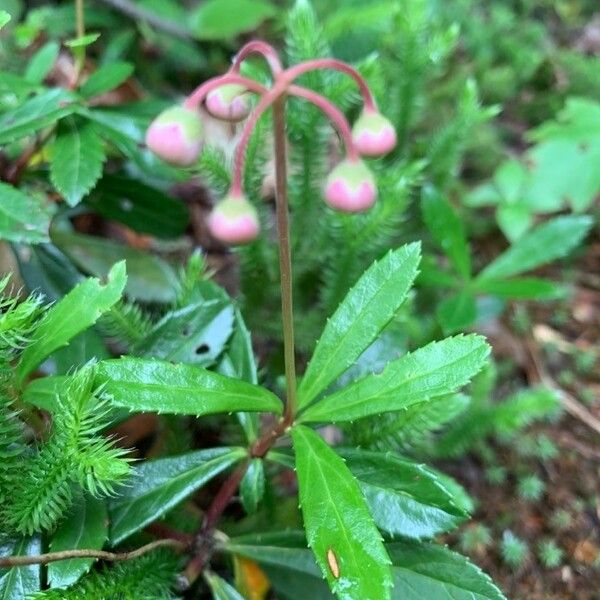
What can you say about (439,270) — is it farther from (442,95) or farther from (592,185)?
(442,95)

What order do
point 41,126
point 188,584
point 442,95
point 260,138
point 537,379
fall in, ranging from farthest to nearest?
point 442,95 < point 537,379 < point 260,138 < point 41,126 < point 188,584

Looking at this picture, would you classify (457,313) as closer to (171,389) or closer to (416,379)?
(416,379)

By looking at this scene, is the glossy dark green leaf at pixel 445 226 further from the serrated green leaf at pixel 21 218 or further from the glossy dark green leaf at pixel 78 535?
the glossy dark green leaf at pixel 78 535

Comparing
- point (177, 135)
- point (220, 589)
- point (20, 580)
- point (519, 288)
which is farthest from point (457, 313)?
point (20, 580)

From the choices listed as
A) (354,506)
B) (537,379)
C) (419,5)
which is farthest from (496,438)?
(419,5)

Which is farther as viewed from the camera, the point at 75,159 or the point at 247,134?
the point at 75,159

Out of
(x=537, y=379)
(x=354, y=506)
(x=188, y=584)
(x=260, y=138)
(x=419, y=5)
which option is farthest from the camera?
(x=537, y=379)

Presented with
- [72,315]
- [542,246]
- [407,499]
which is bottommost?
[542,246]
